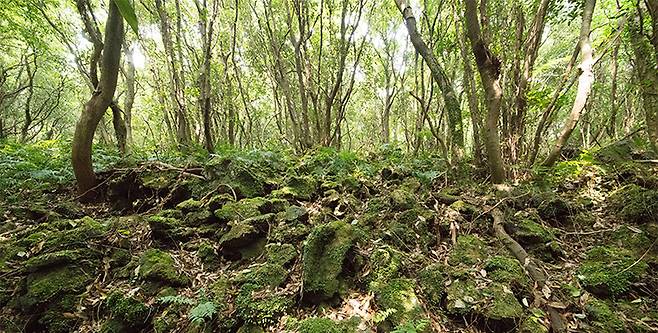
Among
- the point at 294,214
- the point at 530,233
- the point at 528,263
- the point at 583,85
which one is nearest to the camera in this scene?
the point at 528,263

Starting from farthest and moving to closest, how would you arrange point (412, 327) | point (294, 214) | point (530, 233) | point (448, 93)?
point (448, 93)
point (294, 214)
point (530, 233)
point (412, 327)

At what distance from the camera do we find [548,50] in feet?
61.1

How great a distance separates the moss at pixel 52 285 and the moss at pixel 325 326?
2507 millimetres

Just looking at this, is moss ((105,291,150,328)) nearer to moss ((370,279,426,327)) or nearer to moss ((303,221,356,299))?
moss ((303,221,356,299))

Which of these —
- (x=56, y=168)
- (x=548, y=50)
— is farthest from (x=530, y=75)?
(x=548, y=50)

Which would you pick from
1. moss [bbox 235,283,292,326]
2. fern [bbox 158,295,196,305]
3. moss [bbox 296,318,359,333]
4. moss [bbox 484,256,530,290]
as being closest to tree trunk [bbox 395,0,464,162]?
moss [bbox 484,256,530,290]

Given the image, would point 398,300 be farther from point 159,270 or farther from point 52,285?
point 52,285

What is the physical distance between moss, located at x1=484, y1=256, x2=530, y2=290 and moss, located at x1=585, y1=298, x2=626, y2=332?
0.54 m

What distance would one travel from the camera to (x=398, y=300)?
315 cm

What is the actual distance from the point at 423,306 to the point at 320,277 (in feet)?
3.41

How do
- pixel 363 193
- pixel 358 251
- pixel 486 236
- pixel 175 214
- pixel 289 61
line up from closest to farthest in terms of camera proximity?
pixel 358 251, pixel 486 236, pixel 175 214, pixel 363 193, pixel 289 61

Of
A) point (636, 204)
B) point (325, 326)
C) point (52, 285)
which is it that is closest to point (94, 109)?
point (52, 285)

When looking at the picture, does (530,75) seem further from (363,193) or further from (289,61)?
(289,61)

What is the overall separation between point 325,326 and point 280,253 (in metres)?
1.30
